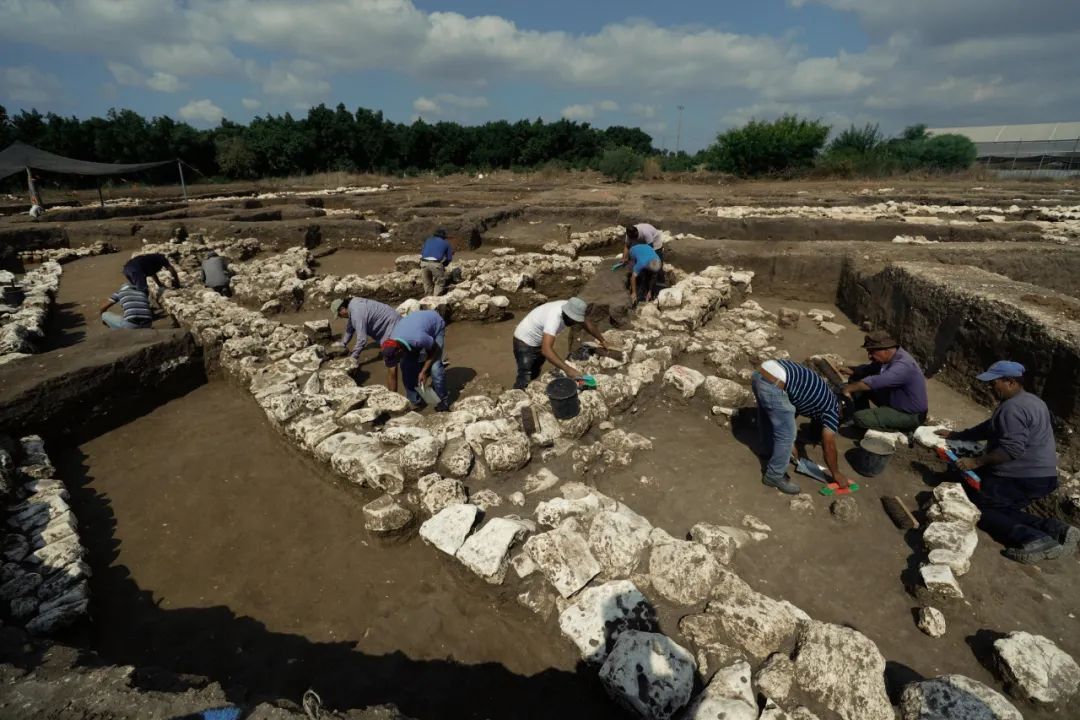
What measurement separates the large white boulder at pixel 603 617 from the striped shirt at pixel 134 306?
788cm

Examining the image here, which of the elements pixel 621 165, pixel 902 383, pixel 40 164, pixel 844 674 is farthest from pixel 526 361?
pixel 621 165

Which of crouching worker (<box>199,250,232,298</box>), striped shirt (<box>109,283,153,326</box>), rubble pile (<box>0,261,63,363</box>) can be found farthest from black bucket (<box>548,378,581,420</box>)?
crouching worker (<box>199,250,232,298</box>)

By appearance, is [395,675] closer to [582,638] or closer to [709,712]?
[582,638]

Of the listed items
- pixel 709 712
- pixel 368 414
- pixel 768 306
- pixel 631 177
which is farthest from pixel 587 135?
pixel 709 712

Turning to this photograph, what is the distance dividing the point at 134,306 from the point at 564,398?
7.00m

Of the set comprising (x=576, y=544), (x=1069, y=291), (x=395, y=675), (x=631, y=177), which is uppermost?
(x=631, y=177)

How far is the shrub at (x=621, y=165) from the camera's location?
29.5 m

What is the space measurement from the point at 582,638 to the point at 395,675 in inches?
44.0

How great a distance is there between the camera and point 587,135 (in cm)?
4147

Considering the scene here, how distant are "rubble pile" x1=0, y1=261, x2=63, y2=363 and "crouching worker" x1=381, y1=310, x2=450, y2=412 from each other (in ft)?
14.3

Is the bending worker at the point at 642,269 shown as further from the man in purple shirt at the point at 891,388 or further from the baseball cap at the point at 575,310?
the man in purple shirt at the point at 891,388

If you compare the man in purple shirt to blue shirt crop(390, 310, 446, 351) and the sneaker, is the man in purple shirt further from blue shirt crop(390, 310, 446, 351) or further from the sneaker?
blue shirt crop(390, 310, 446, 351)

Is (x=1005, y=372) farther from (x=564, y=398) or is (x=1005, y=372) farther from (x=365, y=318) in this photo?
(x=365, y=318)

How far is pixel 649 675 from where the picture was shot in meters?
2.51
